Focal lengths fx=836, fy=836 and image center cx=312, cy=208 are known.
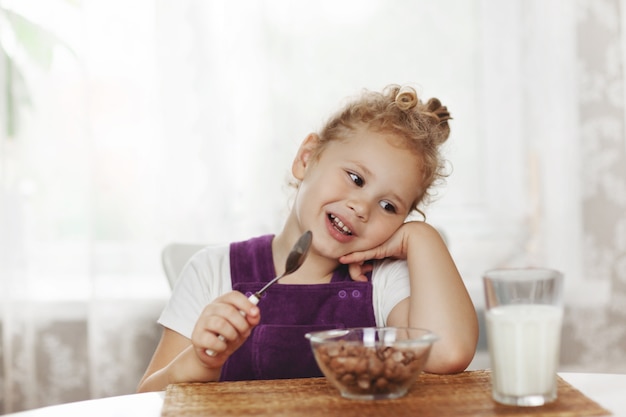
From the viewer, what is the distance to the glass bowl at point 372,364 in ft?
2.85

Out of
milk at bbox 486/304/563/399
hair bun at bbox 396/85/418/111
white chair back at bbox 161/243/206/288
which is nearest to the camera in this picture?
milk at bbox 486/304/563/399

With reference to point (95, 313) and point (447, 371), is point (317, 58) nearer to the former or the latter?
point (95, 313)

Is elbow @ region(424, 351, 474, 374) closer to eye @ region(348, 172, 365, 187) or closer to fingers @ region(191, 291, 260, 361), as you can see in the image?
fingers @ region(191, 291, 260, 361)

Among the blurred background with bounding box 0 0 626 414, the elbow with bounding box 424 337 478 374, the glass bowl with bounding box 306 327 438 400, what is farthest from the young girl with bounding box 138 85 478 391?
the blurred background with bounding box 0 0 626 414

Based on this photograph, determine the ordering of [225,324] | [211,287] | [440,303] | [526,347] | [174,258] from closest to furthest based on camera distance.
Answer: [526,347] < [225,324] < [440,303] < [211,287] < [174,258]

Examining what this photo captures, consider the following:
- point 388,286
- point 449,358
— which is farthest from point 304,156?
point 449,358

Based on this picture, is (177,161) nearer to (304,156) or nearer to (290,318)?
(304,156)

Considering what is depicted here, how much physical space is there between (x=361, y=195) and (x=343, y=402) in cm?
53

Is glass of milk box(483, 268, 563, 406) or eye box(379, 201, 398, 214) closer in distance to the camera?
glass of milk box(483, 268, 563, 406)

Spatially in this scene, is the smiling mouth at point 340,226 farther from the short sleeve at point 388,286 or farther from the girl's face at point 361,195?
the short sleeve at point 388,286

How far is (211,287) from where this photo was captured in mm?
1470

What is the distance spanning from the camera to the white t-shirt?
55.0 inches

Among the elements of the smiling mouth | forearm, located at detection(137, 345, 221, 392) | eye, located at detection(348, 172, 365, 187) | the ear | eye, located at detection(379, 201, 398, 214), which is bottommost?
forearm, located at detection(137, 345, 221, 392)

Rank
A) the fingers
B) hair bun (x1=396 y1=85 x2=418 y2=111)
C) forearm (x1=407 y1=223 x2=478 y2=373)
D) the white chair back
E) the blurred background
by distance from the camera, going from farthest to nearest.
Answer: the blurred background, the white chair back, hair bun (x1=396 y1=85 x2=418 y2=111), forearm (x1=407 y1=223 x2=478 y2=373), the fingers
